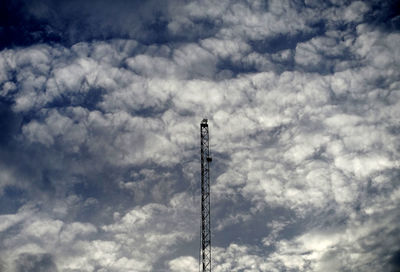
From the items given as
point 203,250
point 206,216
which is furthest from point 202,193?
point 203,250

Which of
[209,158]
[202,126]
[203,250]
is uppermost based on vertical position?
[202,126]

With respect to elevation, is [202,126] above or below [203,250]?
above

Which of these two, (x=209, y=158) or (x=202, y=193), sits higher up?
(x=209, y=158)

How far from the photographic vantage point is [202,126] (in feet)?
593

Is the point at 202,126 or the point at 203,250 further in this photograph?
the point at 202,126

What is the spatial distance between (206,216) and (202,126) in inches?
1548

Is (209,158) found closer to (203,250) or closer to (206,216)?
(206,216)

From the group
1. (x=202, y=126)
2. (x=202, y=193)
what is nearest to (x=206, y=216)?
(x=202, y=193)

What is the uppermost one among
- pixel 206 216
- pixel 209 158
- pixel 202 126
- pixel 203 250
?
pixel 202 126

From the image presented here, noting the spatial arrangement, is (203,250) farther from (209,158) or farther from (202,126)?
(202,126)

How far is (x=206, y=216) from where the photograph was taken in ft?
570

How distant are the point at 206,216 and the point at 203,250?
1414cm

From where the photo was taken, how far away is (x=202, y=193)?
6929 inches

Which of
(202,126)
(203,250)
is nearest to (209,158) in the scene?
(202,126)
